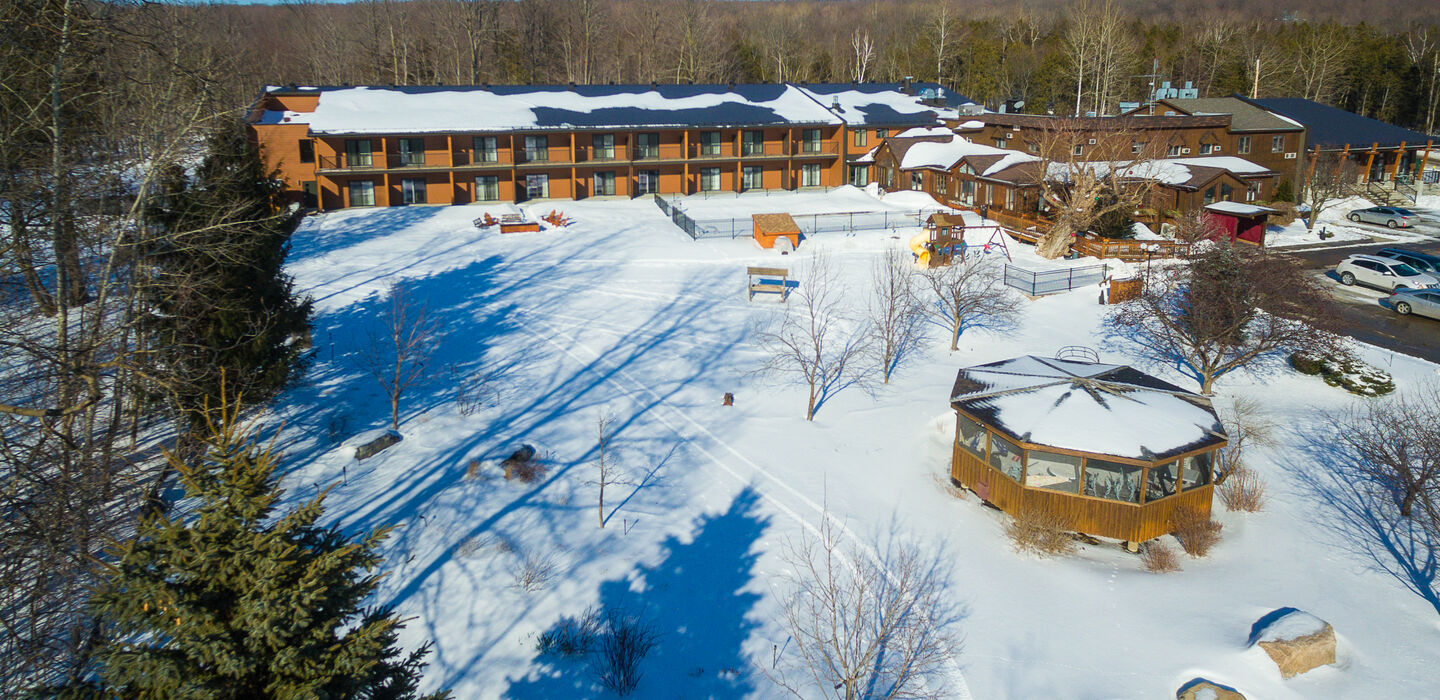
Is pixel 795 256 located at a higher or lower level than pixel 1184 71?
lower

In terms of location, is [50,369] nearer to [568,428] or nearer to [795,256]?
[568,428]

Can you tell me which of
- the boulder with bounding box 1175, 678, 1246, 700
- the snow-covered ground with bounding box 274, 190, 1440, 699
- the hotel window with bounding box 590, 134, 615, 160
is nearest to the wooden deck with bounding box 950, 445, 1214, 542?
the snow-covered ground with bounding box 274, 190, 1440, 699

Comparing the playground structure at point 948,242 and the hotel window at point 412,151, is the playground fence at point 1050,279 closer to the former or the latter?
the playground structure at point 948,242

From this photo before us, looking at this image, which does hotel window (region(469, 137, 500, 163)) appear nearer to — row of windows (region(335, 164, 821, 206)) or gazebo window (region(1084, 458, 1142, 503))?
row of windows (region(335, 164, 821, 206))

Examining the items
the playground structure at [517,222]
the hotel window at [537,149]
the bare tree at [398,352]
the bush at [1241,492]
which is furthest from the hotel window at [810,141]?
the bush at [1241,492]

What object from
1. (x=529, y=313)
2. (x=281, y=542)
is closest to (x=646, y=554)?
(x=281, y=542)

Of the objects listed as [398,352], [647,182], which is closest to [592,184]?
[647,182]

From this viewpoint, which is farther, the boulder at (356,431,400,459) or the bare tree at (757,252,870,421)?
the bare tree at (757,252,870,421)
